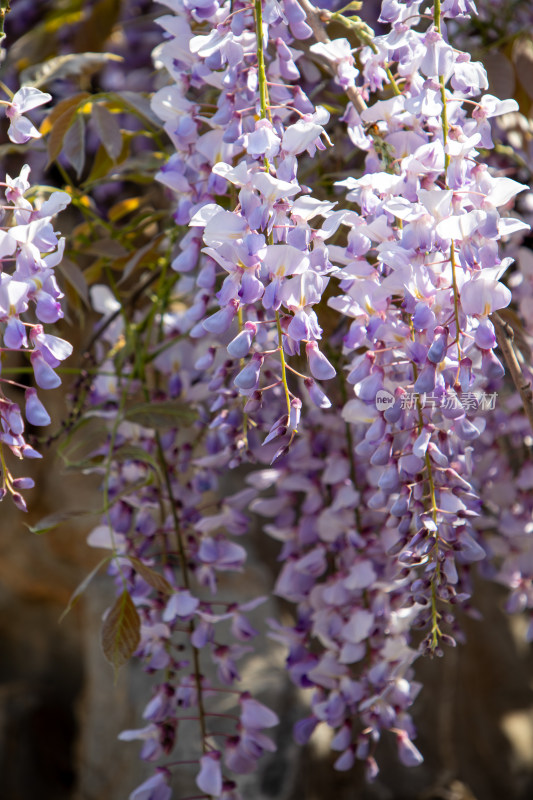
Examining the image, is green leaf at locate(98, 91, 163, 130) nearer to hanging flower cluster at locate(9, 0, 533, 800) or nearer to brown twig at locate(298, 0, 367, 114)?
hanging flower cluster at locate(9, 0, 533, 800)

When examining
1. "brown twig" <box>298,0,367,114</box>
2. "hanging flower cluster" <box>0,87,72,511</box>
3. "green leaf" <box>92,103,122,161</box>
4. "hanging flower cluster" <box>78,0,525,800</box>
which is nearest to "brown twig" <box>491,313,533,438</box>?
"hanging flower cluster" <box>78,0,525,800</box>

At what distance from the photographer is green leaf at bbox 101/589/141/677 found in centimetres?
82

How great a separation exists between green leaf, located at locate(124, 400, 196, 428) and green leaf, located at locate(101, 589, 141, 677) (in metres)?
0.18

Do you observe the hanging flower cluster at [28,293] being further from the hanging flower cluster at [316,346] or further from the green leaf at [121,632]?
the green leaf at [121,632]

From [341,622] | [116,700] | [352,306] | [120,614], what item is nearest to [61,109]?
[352,306]

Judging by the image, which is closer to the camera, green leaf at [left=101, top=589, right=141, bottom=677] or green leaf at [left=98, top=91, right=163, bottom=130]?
green leaf at [left=101, top=589, right=141, bottom=677]

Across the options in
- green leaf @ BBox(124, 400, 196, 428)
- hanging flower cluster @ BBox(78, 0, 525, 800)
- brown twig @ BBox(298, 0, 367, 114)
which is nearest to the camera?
hanging flower cluster @ BBox(78, 0, 525, 800)

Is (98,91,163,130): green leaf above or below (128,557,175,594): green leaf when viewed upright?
above

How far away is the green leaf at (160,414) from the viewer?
92 centimetres

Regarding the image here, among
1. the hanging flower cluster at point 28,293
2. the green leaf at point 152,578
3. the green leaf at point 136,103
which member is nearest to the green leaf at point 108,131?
the green leaf at point 136,103

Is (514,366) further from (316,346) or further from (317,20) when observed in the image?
(317,20)

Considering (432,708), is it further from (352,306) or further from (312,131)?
(312,131)

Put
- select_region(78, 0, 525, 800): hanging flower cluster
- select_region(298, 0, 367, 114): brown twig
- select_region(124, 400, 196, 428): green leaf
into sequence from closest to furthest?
select_region(78, 0, 525, 800): hanging flower cluster → select_region(298, 0, 367, 114): brown twig → select_region(124, 400, 196, 428): green leaf

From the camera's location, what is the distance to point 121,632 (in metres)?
0.83
